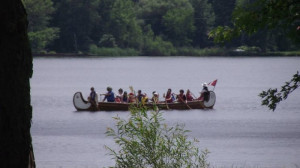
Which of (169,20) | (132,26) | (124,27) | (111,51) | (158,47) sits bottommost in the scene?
(111,51)

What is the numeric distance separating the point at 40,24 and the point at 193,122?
67.7 meters

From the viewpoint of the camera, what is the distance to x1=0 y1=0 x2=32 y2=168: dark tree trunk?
28.0 ft

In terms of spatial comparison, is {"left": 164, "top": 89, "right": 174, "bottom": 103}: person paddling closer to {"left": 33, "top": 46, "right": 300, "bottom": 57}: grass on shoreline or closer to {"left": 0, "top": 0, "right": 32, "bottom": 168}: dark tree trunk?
{"left": 0, "top": 0, "right": 32, "bottom": 168}: dark tree trunk

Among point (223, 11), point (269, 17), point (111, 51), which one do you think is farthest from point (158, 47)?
point (269, 17)

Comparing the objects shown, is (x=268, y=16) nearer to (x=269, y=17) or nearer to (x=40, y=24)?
(x=269, y=17)

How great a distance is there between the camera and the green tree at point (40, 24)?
3738 inches

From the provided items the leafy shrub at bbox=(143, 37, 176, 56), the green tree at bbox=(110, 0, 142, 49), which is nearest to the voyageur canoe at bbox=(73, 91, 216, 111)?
the leafy shrub at bbox=(143, 37, 176, 56)

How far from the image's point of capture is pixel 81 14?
99688mm

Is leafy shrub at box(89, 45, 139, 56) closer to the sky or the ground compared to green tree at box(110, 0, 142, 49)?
closer to the ground

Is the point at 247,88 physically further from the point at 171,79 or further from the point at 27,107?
the point at 27,107

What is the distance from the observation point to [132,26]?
104m

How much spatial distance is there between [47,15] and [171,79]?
110ft

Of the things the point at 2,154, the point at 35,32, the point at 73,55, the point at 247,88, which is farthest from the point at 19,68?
the point at 73,55

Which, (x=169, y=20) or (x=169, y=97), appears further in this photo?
(x=169, y=20)
